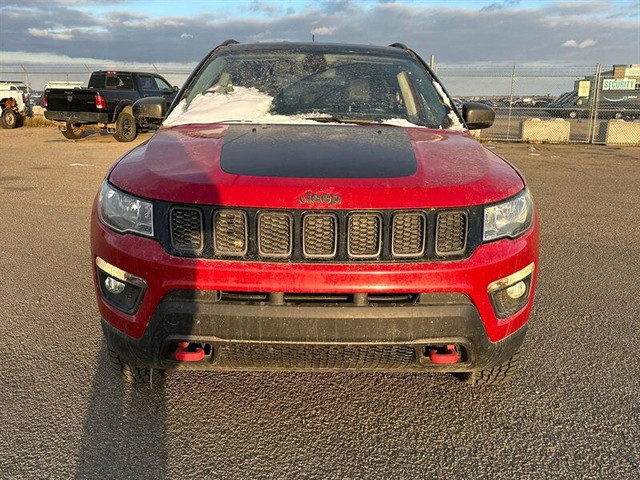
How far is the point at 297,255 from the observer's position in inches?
89.9

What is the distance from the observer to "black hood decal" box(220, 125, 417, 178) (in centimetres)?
240

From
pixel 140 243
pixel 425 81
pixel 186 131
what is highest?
pixel 425 81

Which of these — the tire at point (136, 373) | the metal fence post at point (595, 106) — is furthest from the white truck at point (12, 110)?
the tire at point (136, 373)

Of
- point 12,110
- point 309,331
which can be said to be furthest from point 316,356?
point 12,110

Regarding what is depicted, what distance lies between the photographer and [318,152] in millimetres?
2609

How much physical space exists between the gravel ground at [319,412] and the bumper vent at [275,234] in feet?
2.82

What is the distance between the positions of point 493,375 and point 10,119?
77.8 feet

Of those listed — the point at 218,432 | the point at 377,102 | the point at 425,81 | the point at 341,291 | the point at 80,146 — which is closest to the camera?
the point at 341,291

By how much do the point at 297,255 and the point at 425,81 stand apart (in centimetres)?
216

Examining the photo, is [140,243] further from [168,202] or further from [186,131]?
[186,131]

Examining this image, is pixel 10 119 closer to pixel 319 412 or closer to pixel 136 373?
pixel 136 373

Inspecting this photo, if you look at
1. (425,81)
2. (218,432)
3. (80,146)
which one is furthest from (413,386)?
(80,146)

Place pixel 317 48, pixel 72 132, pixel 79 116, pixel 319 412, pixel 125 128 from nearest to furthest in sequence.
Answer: pixel 319 412 < pixel 317 48 < pixel 79 116 < pixel 125 128 < pixel 72 132

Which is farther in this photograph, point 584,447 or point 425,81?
point 425,81
